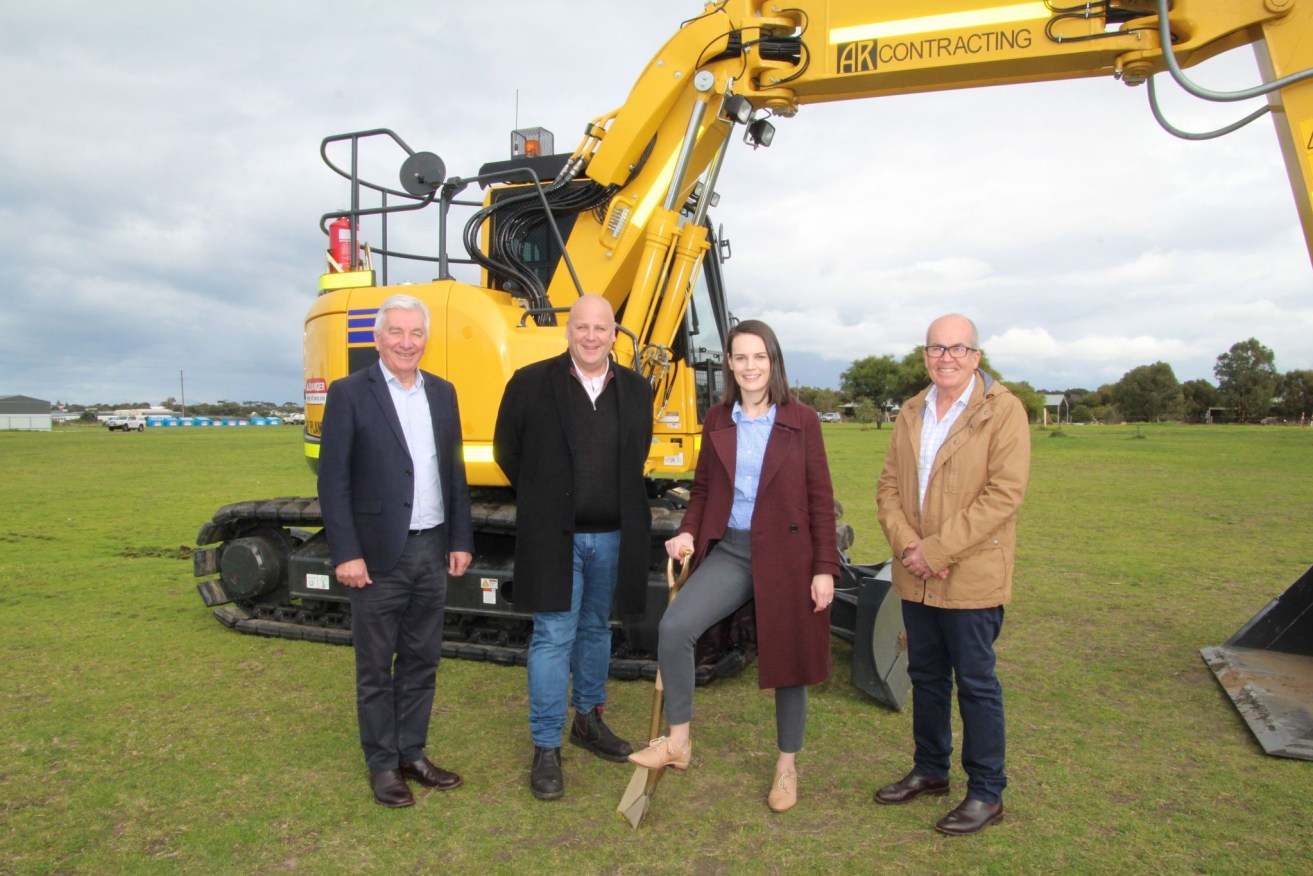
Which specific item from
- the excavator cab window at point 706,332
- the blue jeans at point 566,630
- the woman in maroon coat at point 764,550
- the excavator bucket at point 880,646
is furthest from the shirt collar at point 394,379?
the excavator cab window at point 706,332

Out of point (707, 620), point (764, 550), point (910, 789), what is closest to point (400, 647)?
point (707, 620)

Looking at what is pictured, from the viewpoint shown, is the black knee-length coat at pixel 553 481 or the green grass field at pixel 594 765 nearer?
the green grass field at pixel 594 765

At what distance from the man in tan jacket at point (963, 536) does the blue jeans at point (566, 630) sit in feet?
A: 4.26

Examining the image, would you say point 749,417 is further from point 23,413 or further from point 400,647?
point 23,413

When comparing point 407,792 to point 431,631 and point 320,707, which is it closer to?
point 431,631

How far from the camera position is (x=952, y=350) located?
3643 mm

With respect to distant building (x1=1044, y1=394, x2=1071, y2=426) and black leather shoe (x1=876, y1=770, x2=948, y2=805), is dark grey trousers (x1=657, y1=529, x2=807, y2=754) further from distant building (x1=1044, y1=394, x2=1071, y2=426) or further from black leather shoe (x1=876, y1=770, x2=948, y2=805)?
distant building (x1=1044, y1=394, x2=1071, y2=426)

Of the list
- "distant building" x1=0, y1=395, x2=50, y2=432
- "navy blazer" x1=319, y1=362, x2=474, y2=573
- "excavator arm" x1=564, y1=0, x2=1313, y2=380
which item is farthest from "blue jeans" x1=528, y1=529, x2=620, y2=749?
"distant building" x1=0, y1=395, x2=50, y2=432

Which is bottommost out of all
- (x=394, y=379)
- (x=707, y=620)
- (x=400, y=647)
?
(x=400, y=647)

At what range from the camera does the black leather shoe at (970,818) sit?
3559mm

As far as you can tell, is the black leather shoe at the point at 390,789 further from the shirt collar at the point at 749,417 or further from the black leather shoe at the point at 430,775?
the shirt collar at the point at 749,417

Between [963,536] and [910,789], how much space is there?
47.2 inches

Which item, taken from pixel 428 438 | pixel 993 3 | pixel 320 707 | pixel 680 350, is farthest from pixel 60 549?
pixel 993 3

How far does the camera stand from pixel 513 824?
368cm
